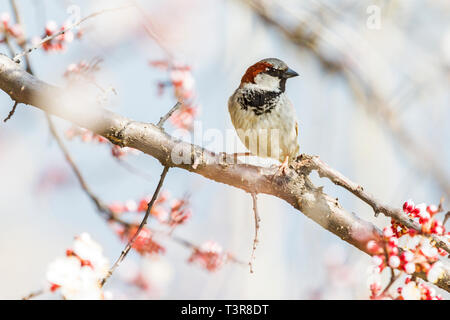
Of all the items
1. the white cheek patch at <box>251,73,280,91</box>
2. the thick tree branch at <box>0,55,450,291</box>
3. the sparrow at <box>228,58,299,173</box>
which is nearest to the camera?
the thick tree branch at <box>0,55,450,291</box>

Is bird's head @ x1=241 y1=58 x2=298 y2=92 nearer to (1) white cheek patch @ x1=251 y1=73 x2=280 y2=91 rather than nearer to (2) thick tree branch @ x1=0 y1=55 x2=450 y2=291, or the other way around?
(1) white cheek patch @ x1=251 y1=73 x2=280 y2=91

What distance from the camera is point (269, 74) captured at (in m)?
3.53

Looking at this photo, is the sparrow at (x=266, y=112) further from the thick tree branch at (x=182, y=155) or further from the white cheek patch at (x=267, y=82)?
the thick tree branch at (x=182, y=155)

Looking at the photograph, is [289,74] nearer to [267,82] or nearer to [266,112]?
[267,82]

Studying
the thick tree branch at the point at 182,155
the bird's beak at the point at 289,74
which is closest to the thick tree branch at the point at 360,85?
the bird's beak at the point at 289,74

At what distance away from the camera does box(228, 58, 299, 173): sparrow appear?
324cm

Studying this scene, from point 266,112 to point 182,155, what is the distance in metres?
1.28

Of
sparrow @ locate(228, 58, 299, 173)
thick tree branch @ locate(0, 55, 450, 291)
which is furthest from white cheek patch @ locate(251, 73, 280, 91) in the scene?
thick tree branch @ locate(0, 55, 450, 291)

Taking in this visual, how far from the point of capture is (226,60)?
3.41 meters

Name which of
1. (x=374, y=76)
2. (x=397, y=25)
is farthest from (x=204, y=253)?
(x=397, y=25)

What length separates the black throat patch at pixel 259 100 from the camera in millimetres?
3244

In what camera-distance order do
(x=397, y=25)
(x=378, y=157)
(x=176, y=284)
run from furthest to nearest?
(x=176, y=284), (x=397, y=25), (x=378, y=157)

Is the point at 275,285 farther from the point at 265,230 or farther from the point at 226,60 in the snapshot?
the point at 226,60
